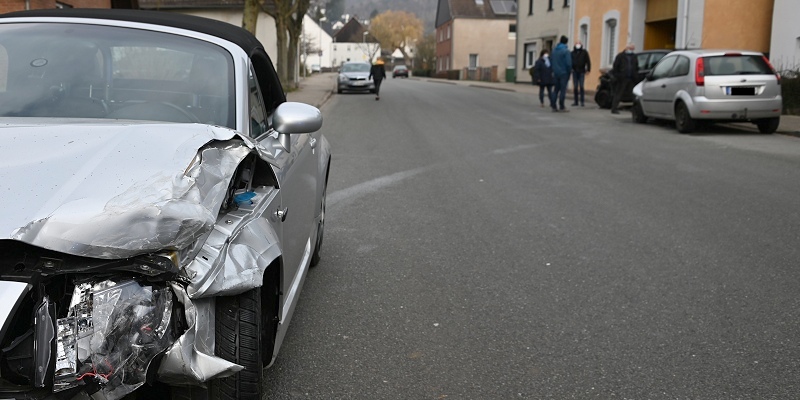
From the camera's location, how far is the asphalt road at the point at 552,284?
148 inches

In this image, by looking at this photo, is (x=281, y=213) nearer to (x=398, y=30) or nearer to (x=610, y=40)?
(x=610, y=40)

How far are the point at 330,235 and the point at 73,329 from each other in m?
4.50

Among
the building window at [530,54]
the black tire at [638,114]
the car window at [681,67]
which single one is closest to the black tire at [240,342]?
the car window at [681,67]

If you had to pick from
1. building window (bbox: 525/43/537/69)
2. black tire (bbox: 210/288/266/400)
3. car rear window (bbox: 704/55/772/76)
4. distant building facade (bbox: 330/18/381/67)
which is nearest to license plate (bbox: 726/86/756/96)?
car rear window (bbox: 704/55/772/76)

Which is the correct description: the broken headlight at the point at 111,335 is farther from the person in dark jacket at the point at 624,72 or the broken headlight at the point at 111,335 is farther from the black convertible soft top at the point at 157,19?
the person in dark jacket at the point at 624,72

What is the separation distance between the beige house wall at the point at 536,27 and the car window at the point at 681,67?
2151 cm

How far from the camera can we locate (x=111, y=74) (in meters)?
3.94

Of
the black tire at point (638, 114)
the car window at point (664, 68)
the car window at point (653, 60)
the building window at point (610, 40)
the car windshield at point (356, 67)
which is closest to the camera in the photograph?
the car window at point (664, 68)

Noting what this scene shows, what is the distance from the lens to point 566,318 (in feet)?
15.1

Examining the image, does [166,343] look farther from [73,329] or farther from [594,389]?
[594,389]

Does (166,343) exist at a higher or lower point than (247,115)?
lower

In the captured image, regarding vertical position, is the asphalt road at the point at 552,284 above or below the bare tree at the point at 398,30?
below

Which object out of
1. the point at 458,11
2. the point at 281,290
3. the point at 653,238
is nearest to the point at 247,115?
the point at 281,290

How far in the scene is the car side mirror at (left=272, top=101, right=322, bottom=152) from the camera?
149 inches
